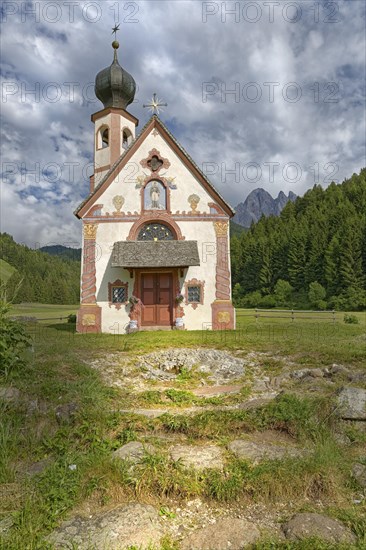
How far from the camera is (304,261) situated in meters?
71.2

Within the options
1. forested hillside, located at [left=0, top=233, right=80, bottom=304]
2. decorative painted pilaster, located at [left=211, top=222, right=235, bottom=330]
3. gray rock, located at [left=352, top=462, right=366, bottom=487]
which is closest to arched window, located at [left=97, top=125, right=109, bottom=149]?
decorative painted pilaster, located at [left=211, top=222, right=235, bottom=330]

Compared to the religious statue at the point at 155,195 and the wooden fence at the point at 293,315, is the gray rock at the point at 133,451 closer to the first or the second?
the religious statue at the point at 155,195

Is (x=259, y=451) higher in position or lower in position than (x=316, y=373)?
lower

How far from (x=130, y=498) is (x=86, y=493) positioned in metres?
0.54

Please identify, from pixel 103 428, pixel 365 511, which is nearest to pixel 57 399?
pixel 103 428

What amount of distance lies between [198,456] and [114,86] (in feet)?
88.3

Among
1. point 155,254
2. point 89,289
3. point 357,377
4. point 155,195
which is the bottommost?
point 357,377

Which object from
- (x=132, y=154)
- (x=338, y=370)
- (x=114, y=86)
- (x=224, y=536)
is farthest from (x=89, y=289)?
(x=224, y=536)

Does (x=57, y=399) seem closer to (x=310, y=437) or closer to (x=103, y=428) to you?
(x=103, y=428)

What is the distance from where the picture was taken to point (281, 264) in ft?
246

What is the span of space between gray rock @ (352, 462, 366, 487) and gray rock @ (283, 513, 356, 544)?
96 cm

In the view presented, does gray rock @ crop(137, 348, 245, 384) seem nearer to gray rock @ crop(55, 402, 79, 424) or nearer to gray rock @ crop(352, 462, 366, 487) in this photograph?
gray rock @ crop(55, 402, 79, 424)

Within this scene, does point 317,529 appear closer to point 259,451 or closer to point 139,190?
point 259,451

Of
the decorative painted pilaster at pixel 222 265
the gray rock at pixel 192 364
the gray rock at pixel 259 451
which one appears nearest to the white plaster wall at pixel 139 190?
the decorative painted pilaster at pixel 222 265
